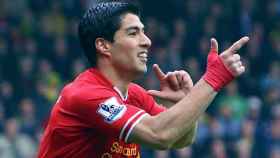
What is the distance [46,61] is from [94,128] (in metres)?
9.19

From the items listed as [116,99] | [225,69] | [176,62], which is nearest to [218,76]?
[225,69]

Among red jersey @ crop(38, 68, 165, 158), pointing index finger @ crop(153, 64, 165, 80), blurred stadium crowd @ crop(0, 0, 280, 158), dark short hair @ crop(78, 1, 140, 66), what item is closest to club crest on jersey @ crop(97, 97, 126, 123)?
red jersey @ crop(38, 68, 165, 158)

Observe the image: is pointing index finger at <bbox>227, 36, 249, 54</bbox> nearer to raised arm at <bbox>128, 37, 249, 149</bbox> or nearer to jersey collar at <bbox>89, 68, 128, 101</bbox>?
raised arm at <bbox>128, 37, 249, 149</bbox>

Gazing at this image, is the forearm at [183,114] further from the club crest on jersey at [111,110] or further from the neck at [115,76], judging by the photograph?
the neck at [115,76]

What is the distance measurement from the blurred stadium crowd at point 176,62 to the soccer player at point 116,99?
6.89 meters

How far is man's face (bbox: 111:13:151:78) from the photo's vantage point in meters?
5.73

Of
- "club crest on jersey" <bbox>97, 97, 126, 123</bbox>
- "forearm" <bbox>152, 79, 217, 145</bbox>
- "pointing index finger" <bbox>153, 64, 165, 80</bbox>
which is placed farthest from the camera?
"pointing index finger" <bbox>153, 64, 165, 80</bbox>

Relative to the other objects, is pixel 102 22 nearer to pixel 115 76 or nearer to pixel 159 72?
pixel 115 76

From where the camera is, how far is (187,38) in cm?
1564

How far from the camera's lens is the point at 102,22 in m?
5.77

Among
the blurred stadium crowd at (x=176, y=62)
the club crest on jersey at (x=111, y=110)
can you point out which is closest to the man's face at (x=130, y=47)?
the club crest on jersey at (x=111, y=110)

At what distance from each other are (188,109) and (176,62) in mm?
9592

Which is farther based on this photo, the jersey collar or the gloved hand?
the jersey collar

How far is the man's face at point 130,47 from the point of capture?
5727 mm
